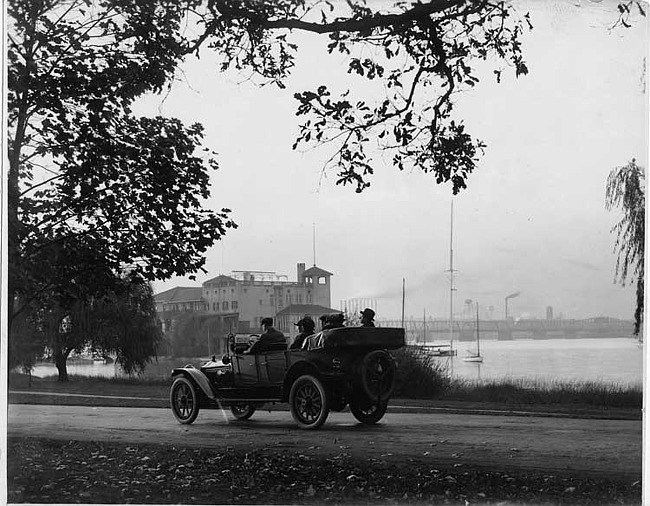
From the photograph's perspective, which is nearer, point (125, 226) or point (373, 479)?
point (373, 479)

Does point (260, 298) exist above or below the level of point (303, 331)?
above

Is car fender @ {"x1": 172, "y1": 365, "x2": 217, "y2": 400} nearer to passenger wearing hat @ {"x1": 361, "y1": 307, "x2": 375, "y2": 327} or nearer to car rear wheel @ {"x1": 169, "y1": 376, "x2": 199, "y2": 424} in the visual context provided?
car rear wheel @ {"x1": 169, "y1": 376, "x2": 199, "y2": 424}

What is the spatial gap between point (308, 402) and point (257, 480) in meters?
0.58

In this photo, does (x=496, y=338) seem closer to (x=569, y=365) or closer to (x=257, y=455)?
(x=569, y=365)

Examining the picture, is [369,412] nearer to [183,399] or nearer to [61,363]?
[183,399]

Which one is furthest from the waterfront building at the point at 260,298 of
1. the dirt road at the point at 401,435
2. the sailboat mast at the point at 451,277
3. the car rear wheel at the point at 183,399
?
the sailboat mast at the point at 451,277

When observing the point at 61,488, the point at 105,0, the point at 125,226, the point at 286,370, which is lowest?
the point at 61,488

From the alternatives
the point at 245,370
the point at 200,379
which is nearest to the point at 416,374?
the point at 245,370

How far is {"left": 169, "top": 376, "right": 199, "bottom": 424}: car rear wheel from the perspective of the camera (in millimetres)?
6309

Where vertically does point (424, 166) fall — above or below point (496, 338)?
above

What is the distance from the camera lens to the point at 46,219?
6352 millimetres

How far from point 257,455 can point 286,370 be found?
57 cm

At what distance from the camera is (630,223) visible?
6.29m

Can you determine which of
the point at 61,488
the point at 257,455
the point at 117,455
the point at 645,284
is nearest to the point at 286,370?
the point at 257,455
